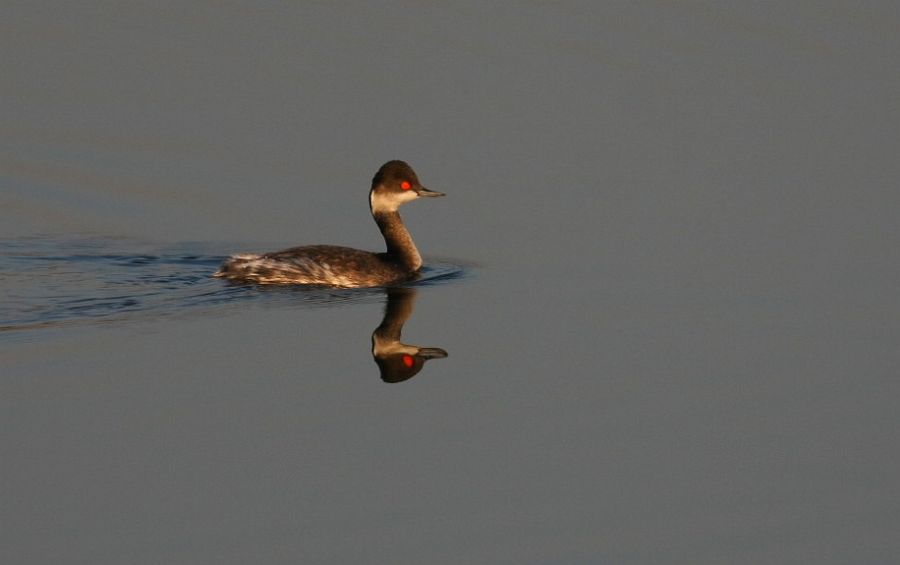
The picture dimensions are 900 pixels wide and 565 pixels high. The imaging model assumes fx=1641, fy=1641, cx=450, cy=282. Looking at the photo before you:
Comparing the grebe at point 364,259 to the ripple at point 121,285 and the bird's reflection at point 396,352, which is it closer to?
the ripple at point 121,285

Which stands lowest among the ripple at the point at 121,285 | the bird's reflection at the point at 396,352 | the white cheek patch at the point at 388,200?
the bird's reflection at the point at 396,352

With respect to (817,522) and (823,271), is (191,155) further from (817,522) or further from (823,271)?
(817,522)

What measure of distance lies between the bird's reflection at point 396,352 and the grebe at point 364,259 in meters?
0.82

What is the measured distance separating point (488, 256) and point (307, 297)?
6.95 ft

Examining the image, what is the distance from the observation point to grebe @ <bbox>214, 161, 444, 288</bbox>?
1541 cm

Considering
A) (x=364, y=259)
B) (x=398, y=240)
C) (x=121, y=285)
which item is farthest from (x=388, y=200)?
(x=121, y=285)

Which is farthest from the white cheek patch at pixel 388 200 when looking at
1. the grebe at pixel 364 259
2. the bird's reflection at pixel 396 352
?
the bird's reflection at pixel 396 352

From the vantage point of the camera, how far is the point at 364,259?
1587 centimetres

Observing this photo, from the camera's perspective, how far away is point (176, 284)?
15.6 meters

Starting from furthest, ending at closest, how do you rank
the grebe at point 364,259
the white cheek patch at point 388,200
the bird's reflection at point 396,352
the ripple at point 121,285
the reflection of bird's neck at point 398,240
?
the white cheek patch at point 388,200, the reflection of bird's neck at point 398,240, the grebe at point 364,259, the ripple at point 121,285, the bird's reflection at point 396,352

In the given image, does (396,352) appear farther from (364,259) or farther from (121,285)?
(121,285)

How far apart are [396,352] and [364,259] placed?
2872mm

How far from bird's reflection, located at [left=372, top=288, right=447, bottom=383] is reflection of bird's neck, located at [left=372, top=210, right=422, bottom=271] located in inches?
56.6

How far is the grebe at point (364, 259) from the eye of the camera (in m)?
15.4
